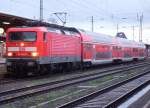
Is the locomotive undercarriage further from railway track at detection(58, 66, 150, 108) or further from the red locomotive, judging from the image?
railway track at detection(58, 66, 150, 108)

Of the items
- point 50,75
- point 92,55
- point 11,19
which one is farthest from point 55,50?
point 92,55

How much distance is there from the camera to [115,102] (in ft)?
49.3

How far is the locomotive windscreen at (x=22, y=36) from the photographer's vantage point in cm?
2645

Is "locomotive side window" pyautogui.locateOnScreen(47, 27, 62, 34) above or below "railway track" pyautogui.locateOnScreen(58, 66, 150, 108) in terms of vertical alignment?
above

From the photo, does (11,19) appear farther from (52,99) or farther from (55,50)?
(52,99)

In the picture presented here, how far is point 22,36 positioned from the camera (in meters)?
26.8

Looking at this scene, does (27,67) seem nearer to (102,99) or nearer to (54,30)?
(54,30)

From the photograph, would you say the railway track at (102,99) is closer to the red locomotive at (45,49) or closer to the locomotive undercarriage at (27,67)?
the locomotive undercarriage at (27,67)

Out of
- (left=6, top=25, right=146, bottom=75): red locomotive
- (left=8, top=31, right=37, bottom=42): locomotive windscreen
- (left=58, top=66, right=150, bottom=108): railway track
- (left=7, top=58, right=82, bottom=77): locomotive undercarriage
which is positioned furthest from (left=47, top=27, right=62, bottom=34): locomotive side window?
(left=58, top=66, right=150, bottom=108): railway track

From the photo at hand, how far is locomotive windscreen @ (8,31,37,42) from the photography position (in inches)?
1041

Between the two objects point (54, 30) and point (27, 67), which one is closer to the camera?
point (27, 67)

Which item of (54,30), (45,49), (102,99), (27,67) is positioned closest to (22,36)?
(45,49)

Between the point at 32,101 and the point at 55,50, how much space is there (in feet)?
42.0

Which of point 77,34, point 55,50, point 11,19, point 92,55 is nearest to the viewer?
point 55,50
